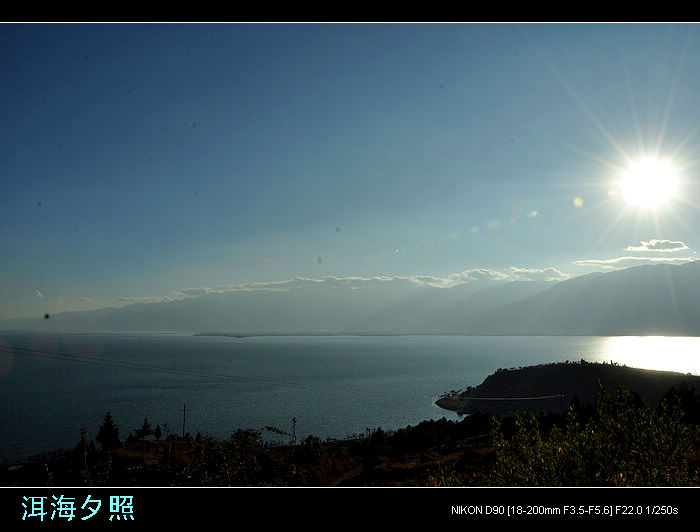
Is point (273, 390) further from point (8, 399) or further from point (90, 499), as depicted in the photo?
point (90, 499)

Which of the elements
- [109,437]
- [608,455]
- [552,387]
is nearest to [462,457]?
[608,455]

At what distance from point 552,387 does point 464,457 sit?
81987 mm

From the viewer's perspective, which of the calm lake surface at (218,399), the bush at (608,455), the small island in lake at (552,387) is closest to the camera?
the bush at (608,455)

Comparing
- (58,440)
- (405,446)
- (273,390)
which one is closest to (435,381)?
(273,390)

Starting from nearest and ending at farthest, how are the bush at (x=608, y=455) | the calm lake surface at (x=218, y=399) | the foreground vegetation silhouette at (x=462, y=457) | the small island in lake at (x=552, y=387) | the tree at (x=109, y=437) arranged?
the bush at (x=608, y=455) < the foreground vegetation silhouette at (x=462, y=457) < the tree at (x=109, y=437) < the calm lake surface at (x=218, y=399) < the small island in lake at (x=552, y=387)

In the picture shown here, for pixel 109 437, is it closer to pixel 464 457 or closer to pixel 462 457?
pixel 462 457

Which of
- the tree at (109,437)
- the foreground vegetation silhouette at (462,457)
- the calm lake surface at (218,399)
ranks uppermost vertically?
the foreground vegetation silhouette at (462,457)

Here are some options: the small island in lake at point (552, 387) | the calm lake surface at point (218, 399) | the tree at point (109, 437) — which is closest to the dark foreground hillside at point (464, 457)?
the tree at point (109, 437)

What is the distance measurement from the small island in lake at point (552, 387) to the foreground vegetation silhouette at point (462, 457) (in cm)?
4140

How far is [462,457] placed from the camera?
108 feet

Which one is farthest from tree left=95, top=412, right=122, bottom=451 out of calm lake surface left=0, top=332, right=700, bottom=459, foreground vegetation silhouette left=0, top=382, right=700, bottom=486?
calm lake surface left=0, top=332, right=700, bottom=459

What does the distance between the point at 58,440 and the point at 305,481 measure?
66449mm

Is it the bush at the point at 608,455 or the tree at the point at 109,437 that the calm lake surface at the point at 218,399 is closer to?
the tree at the point at 109,437

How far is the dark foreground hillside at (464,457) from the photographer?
768cm
